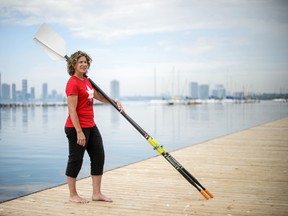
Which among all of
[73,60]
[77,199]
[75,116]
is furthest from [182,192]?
[73,60]

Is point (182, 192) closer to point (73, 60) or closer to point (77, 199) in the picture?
point (77, 199)

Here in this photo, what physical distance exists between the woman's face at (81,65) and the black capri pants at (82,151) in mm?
678

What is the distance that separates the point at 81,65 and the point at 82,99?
1.30 ft

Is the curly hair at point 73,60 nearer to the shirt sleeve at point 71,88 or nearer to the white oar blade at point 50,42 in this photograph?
the shirt sleeve at point 71,88

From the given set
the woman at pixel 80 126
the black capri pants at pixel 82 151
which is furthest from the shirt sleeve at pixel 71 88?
the black capri pants at pixel 82 151

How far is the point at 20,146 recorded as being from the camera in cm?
1282

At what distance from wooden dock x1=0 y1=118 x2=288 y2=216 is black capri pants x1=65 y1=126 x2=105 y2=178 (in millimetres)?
389

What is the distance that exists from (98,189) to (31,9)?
184ft

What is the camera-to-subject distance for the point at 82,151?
457 cm

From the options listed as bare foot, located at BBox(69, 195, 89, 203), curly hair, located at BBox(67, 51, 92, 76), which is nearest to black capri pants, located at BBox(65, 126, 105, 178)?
bare foot, located at BBox(69, 195, 89, 203)

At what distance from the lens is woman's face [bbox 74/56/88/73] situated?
457 cm

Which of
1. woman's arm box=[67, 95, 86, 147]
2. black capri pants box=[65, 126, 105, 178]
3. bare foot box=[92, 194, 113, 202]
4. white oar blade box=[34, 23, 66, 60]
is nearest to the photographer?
woman's arm box=[67, 95, 86, 147]

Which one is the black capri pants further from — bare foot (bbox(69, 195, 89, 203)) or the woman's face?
the woman's face

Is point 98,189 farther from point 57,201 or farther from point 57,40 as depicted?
point 57,40
